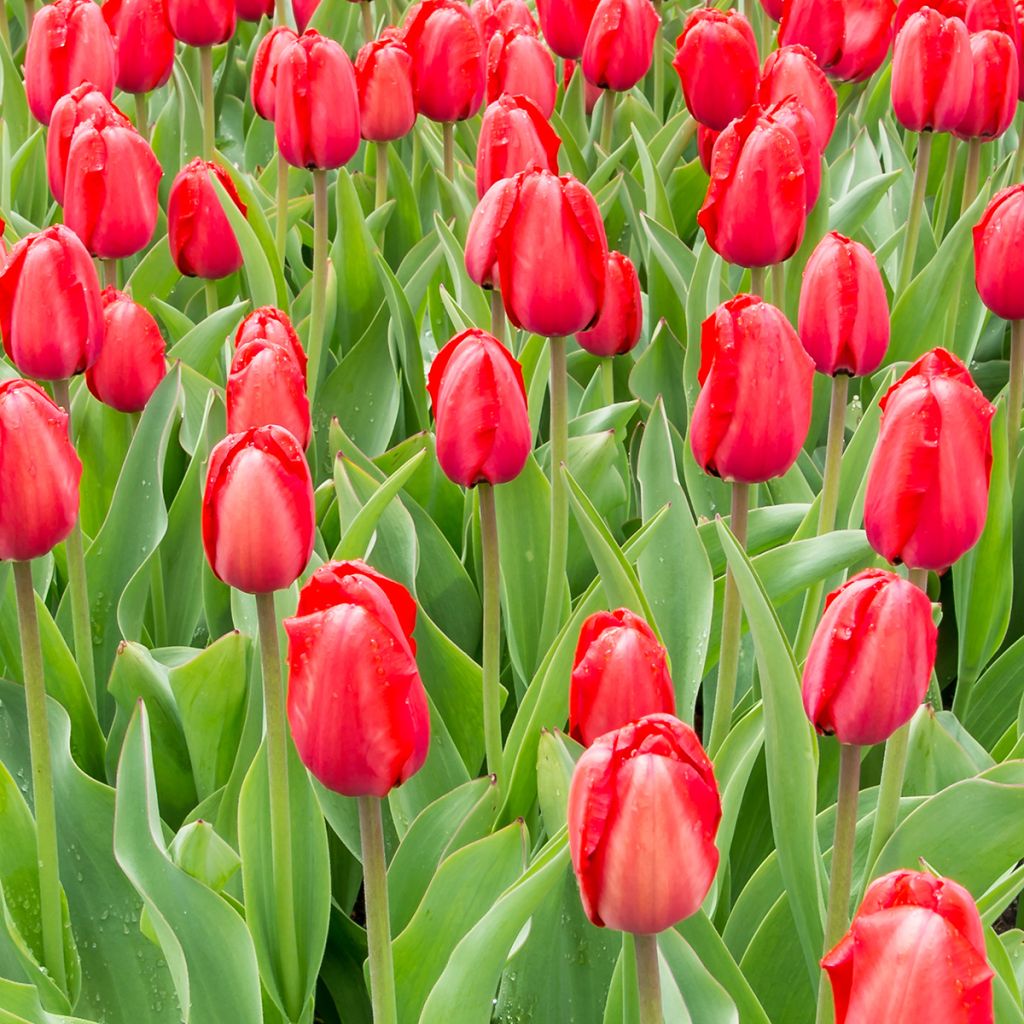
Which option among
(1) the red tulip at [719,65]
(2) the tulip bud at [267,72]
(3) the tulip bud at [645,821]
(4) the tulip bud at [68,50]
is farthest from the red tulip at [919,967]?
(4) the tulip bud at [68,50]

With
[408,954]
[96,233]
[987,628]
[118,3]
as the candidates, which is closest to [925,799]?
[408,954]

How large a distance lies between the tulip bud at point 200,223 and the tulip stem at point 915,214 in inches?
36.8

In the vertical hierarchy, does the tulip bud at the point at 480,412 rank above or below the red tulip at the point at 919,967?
above

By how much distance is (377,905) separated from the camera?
1088 mm

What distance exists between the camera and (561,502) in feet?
5.35

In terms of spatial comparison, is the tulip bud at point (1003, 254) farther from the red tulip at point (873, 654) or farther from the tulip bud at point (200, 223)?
the tulip bud at point (200, 223)

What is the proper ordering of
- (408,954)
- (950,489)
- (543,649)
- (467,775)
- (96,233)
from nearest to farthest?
(950,489)
(408,954)
(467,775)
(543,649)
(96,233)

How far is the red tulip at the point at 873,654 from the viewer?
1008 millimetres

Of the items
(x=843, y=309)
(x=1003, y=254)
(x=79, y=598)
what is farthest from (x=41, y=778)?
(x=1003, y=254)

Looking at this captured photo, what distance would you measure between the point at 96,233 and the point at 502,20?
0.94 m

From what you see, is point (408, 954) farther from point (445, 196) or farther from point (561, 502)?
point (445, 196)

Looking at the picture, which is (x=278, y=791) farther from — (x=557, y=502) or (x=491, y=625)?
(x=557, y=502)

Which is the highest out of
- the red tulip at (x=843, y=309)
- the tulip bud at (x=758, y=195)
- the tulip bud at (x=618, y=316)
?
the tulip bud at (x=758, y=195)

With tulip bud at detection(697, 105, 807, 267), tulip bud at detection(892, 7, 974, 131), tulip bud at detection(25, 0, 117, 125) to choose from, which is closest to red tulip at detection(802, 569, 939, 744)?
tulip bud at detection(697, 105, 807, 267)
